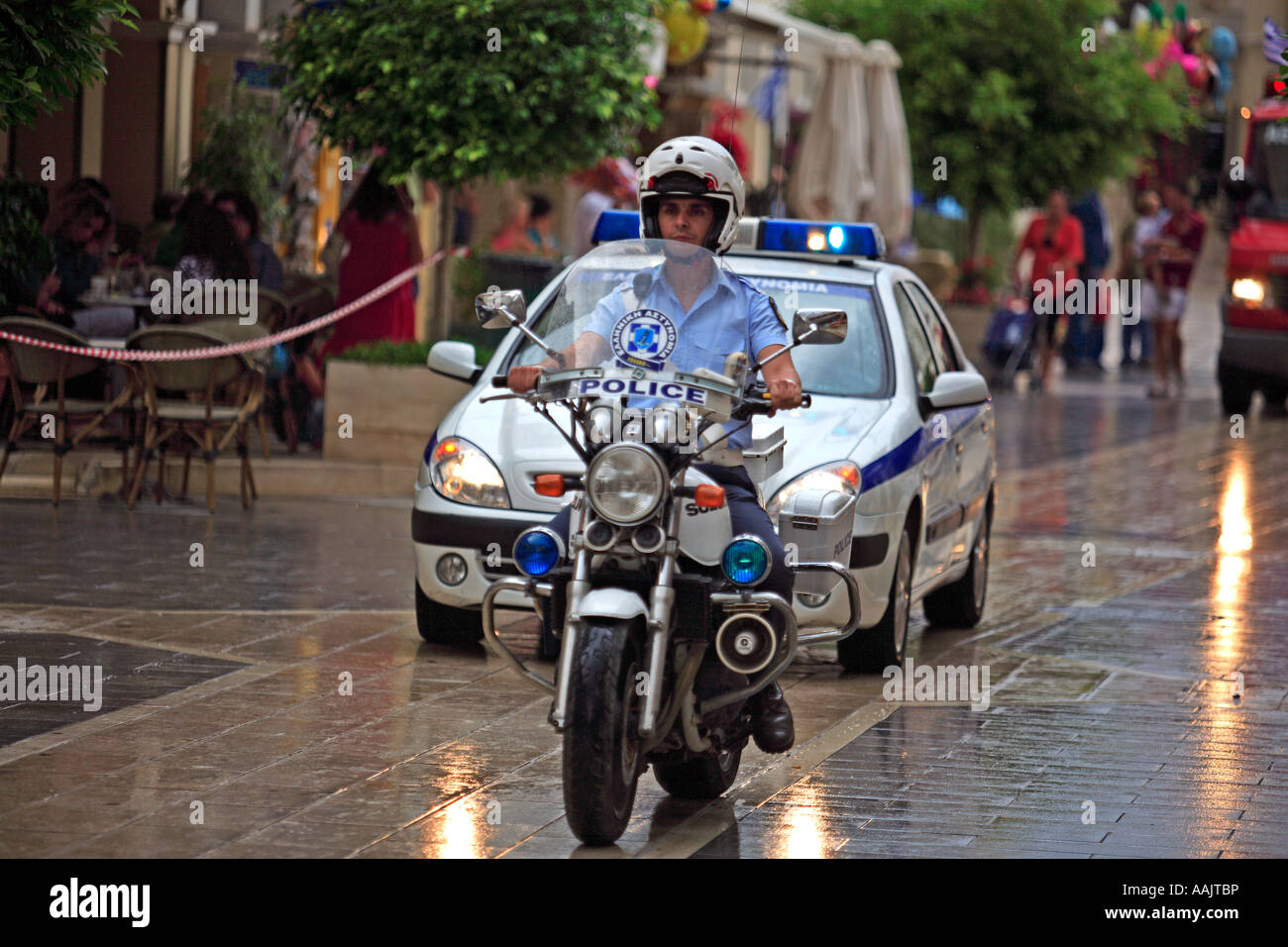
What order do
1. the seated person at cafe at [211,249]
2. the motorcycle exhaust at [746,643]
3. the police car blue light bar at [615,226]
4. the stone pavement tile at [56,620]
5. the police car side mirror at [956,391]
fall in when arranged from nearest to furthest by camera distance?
the motorcycle exhaust at [746,643]
the stone pavement tile at [56,620]
the police car side mirror at [956,391]
the police car blue light bar at [615,226]
the seated person at cafe at [211,249]

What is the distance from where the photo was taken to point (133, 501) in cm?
1216

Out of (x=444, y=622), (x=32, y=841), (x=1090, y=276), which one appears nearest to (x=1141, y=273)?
(x=1090, y=276)

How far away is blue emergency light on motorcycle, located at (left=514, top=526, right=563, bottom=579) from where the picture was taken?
18.9 ft

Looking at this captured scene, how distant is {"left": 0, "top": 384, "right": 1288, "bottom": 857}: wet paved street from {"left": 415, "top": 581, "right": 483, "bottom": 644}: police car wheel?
13 centimetres

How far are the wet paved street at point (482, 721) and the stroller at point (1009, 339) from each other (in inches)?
489

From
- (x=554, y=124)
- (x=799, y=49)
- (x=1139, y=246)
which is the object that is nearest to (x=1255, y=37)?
(x=1139, y=246)

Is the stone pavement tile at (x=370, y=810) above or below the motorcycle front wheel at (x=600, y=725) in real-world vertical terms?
below

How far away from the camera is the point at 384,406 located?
13.3m

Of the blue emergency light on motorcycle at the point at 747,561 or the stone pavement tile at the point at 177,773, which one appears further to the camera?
the stone pavement tile at the point at 177,773

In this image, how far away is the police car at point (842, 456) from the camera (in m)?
8.26

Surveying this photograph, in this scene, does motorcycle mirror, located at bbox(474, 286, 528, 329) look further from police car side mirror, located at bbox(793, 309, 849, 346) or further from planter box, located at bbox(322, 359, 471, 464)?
planter box, located at bbox(322, 359, 471, 464)

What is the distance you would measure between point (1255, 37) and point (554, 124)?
147 ft

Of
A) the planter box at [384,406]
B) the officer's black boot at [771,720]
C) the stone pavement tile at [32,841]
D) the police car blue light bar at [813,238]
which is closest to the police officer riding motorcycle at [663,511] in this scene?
the officer's black boot at [771,720]

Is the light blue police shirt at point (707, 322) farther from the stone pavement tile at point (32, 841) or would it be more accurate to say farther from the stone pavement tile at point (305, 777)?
the stone pavement tile at point (32, 841)
